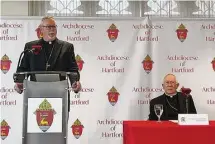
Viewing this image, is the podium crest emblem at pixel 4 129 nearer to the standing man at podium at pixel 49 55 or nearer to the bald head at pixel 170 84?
the standing man at podium at pixel 49 55

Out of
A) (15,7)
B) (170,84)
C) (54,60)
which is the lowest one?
(170,84)

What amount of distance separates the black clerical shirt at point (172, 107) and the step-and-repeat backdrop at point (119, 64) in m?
0.45

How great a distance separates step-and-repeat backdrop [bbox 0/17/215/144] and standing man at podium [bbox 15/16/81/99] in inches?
56.7

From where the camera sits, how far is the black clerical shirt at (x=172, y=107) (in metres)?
3.61

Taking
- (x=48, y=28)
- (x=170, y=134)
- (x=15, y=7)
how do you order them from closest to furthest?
(x=170, y=134) < (x=48, y=28) < (x=15, y=7)

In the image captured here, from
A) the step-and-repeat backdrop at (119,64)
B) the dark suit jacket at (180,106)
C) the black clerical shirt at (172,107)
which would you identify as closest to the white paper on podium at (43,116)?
the dark suit jacket at (180,106)

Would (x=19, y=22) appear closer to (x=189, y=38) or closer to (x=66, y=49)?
(x=66, y=49)

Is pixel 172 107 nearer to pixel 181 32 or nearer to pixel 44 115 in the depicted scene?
pixel 181 32

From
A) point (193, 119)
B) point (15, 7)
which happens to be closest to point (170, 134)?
point (193, 119)

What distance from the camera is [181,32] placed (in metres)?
4.33

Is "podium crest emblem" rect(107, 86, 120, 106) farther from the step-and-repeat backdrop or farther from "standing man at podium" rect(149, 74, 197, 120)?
"standing man at podium" rect(149, 74, 197, 120)

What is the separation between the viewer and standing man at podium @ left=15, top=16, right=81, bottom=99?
8.91ft

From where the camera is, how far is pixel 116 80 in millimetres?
4301

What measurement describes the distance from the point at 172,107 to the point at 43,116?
189 cm
